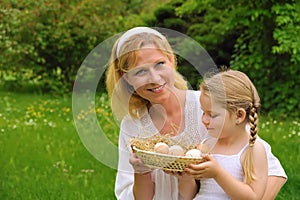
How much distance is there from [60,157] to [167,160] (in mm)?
3444

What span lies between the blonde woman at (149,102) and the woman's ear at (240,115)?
0.23m

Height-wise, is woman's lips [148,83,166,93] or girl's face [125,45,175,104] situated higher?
girl's face [125,45,175,104]

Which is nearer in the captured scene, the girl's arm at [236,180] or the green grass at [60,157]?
the girl's arm at [236,180]

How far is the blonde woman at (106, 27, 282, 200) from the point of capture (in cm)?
285

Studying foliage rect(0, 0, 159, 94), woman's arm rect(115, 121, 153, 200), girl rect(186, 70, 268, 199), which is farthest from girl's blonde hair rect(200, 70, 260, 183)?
foliage rect(0, 0, 159, 94)

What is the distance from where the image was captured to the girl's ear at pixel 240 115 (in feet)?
8.70

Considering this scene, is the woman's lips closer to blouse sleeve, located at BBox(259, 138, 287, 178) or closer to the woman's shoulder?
the woman's shoulder

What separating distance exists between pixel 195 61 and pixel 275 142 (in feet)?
11.2

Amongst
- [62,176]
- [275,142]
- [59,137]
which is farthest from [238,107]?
[59,137]

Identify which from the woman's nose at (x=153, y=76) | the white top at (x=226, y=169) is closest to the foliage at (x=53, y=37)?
the woman's nose at (x=153, y=76)

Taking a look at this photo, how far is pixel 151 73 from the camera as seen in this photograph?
2824 mm

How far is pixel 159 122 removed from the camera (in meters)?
3.04

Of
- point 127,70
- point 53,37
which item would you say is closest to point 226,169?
point 127,70

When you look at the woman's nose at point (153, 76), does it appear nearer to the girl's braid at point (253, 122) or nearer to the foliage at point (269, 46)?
the girl's braid at point (253, 122)
